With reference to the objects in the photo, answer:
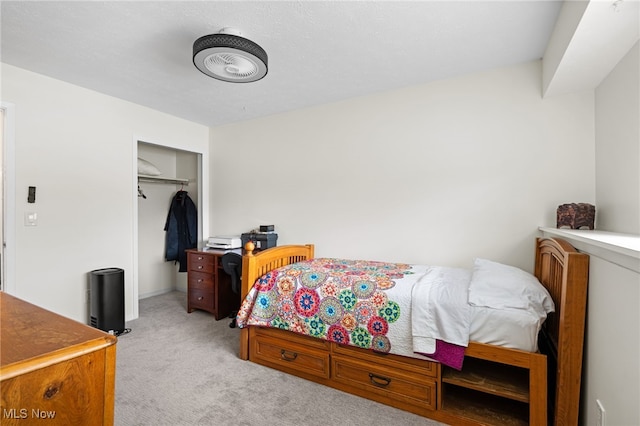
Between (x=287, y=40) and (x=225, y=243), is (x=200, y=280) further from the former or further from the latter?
(x=287, y=40)

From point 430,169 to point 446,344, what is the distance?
154cm

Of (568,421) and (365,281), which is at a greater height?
(365,281)

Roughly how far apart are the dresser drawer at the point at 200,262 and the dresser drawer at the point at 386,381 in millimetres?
1916

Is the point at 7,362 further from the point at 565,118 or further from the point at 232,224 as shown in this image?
the point at 232,224

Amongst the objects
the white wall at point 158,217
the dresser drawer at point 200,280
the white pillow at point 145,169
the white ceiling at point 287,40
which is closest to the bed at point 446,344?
the dresser drawer at point 200,280

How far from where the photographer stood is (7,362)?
0.66 m

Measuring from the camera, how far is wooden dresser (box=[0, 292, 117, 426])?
661 mm

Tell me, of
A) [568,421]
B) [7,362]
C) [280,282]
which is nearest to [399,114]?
[280,282]

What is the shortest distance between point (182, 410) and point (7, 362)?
1.46m

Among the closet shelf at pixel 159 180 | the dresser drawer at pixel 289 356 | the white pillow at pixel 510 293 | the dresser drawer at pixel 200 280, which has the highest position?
the closet shelf at pixel 159 180

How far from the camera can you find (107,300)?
2820 millimetres

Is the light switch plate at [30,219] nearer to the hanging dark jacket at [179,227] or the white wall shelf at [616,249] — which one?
the hanging dark jacket at [179,227]

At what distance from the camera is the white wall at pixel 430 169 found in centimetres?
227

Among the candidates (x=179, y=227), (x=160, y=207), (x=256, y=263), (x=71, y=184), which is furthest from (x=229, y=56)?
(x=160, y=207)
